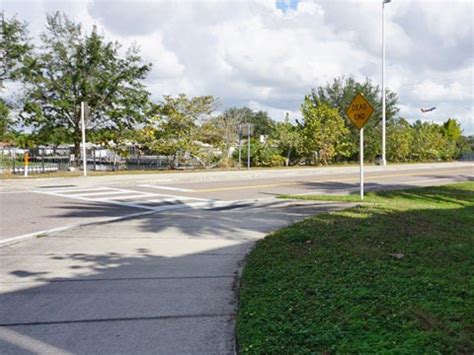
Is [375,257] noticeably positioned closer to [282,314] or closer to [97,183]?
[282,314]

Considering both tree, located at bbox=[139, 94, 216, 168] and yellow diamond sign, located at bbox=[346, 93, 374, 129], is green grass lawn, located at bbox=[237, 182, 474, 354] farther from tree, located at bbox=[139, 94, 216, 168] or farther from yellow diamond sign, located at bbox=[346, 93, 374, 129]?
tree, located at bbox=[139, 94, 216, 168]

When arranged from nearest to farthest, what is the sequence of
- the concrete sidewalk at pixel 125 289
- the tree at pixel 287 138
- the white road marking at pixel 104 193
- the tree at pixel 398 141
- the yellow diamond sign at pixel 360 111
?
the concrete sidewalk at pixel 125 289 < the yellow diamond sign at pixel 360 111 < the white road marking at pixel 104 193 < the tree at pixel 287 138 < the tree at pixel 398 141

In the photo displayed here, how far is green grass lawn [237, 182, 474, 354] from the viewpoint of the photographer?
3346 millimetres

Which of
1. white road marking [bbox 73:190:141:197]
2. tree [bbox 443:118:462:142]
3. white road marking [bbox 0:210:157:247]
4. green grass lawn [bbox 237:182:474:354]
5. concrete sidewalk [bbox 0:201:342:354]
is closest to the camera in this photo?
green grass lawn [bbox 237:182:474:354]

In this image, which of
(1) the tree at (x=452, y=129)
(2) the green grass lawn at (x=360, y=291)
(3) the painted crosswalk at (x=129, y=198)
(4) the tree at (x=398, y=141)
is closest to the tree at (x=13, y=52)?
(3) the painted crosswalk at (x=129, y=198)

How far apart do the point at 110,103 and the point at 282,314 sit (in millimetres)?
23629

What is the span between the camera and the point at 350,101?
135 feet

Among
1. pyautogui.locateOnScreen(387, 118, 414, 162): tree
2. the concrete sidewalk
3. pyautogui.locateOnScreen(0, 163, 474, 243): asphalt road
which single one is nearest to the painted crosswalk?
pyautogui.locateOnScreen(0, 163, 474, 243): asphalt road

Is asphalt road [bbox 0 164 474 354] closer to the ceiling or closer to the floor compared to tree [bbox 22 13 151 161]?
closer to the floor

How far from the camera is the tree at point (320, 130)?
34.1 m

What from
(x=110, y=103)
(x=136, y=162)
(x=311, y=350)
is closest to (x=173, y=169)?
(x=136, y=162)

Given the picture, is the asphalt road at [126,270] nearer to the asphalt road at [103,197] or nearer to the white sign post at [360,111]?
the asphalt road at [103,197]

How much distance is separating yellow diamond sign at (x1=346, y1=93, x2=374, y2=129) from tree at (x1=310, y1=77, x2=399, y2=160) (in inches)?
1026

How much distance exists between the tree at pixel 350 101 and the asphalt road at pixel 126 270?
93.1 feet
